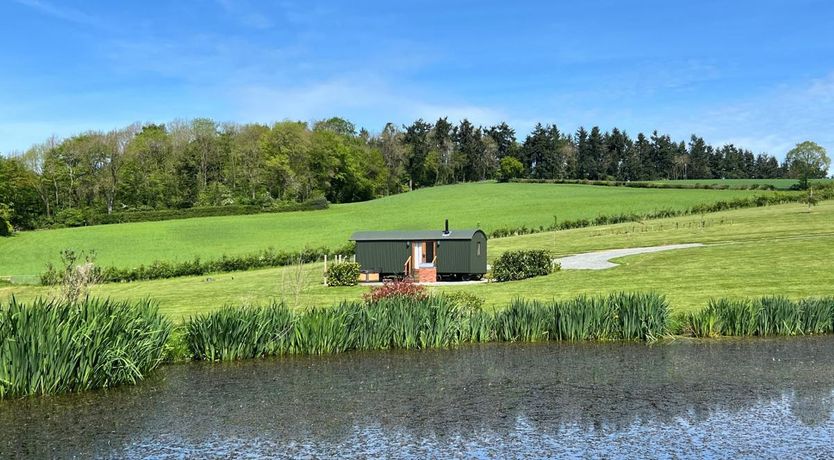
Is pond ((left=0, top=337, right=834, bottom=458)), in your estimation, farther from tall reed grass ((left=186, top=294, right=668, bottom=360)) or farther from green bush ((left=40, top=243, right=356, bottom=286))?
green bush ((left=40, top=243, right=356, bottom=286))

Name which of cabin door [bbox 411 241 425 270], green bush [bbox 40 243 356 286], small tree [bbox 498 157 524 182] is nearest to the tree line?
small tree [bbox 498 157 524 182]

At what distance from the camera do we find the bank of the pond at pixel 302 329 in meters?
11.7

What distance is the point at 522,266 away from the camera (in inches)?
1227

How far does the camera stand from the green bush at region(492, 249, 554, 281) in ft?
102

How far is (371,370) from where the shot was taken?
46.2ft

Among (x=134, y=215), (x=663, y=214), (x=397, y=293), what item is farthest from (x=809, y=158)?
(x=397, y=293)

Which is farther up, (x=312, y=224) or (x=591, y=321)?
(x=312, y=224)

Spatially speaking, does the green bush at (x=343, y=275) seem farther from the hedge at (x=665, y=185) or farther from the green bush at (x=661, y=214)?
the hedge at (x=665, y=185)

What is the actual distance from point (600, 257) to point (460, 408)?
27248 mm

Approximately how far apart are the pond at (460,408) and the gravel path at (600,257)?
1724 centimetres

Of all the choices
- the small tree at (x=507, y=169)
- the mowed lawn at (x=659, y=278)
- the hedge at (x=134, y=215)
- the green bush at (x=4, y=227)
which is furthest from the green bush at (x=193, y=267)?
the small tree at (x=507, y=169)

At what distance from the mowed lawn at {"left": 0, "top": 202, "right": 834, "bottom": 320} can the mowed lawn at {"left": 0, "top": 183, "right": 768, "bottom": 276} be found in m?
15.6

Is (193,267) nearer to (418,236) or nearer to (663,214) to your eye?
(418,236)

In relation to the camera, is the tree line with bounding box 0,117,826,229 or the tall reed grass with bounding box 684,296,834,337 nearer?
the tall reed grass with bounding box 684,296,834,337
